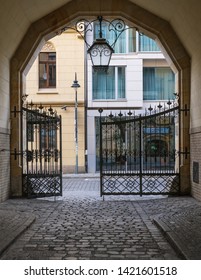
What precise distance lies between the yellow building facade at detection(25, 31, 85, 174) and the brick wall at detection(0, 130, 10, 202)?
13.1 meters

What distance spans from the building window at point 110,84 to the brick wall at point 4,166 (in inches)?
576

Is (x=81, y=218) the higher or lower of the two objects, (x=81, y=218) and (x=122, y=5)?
the lower

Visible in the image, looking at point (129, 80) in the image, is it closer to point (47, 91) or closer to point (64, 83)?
point (64, 83)

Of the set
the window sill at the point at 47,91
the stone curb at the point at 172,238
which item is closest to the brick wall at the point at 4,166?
the stone curb at the point at 172,238

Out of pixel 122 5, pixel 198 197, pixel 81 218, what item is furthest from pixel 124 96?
pixel 81 218

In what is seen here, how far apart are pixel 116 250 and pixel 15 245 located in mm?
1614

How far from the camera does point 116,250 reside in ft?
22.6

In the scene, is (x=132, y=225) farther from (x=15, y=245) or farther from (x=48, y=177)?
(x=48, y=177)

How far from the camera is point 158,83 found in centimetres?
2758

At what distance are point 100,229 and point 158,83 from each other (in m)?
19.9

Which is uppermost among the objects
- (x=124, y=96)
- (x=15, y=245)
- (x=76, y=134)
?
(x=124, y=96)

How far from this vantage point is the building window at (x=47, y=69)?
87.1 ft

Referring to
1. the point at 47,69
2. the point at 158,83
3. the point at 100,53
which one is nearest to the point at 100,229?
the point at 100,53

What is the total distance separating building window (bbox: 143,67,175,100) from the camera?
27.5 meters
